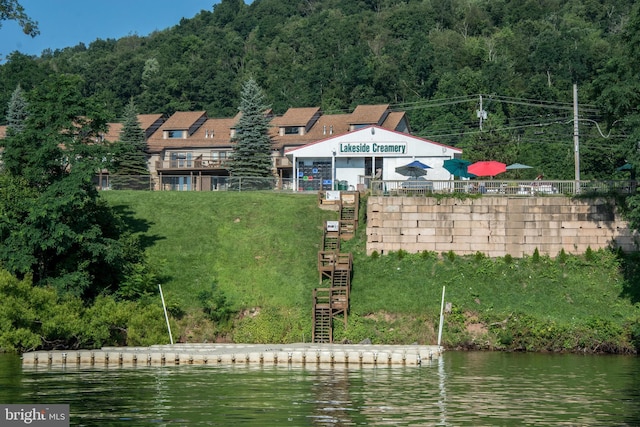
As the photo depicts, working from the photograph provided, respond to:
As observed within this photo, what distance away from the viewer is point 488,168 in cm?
6450

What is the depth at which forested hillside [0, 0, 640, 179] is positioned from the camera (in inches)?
3976

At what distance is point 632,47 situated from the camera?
169 feet

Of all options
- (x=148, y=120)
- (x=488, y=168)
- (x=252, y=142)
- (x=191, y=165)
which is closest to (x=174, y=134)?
(x=148, y=120)

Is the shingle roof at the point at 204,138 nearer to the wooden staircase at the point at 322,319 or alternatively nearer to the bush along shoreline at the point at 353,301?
the bush along shoreline at the point at 353,301

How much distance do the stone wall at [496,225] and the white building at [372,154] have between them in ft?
50.1

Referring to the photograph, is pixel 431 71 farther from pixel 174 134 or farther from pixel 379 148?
pixel 379 148

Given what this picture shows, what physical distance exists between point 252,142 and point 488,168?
29.7m

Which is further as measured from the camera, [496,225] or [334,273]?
[496,225]

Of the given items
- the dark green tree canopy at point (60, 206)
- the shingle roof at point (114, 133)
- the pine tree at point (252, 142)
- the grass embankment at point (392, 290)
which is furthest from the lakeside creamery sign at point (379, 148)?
the shingle roof at point (114, 133)

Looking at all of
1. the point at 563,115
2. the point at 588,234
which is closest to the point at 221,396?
the point at 588,234

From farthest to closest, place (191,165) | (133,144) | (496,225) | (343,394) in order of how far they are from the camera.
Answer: (191,165), (133,144), (496,225), (343,394)

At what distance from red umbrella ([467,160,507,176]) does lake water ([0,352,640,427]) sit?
21.0 meters

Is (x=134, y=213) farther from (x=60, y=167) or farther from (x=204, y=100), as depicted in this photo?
(x=204, y=100)
